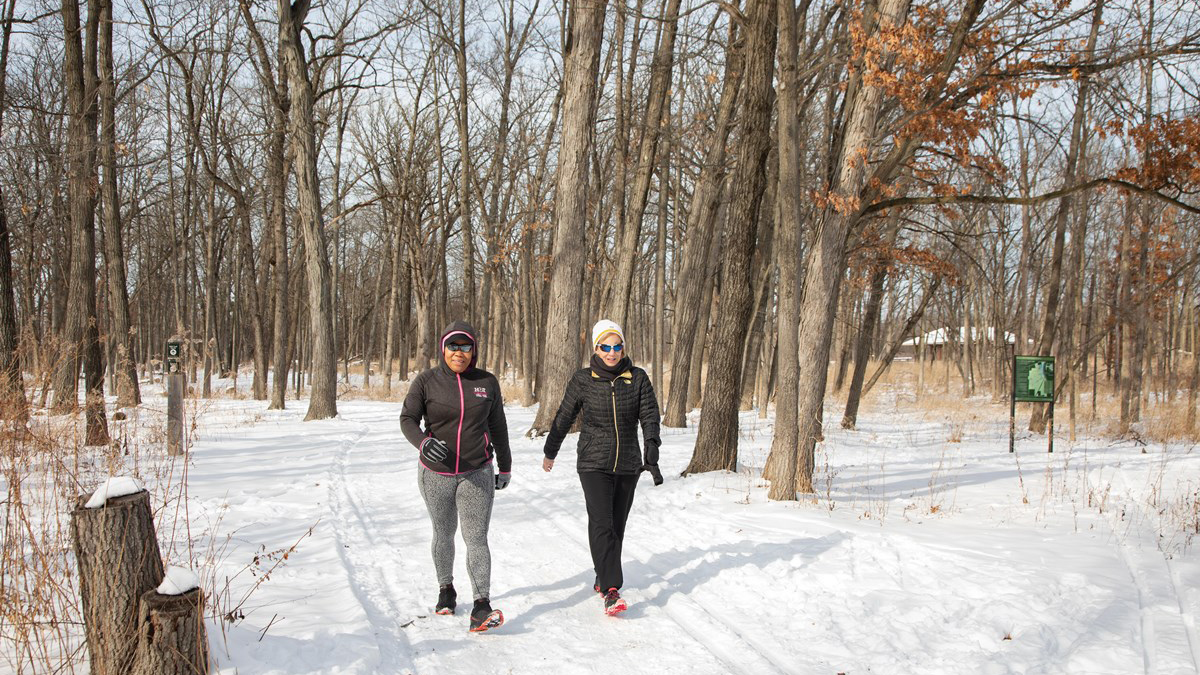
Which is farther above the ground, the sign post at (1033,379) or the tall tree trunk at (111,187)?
the tall tree trunk at (111,187)

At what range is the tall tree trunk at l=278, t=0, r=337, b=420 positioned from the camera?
16.0 meters

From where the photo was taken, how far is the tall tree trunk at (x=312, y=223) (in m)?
16.0

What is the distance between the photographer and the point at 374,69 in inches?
800

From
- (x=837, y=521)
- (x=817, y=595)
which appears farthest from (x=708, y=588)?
(x=837, y=521)

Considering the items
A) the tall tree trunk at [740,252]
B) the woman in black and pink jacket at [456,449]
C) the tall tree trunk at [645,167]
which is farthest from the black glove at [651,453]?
the tall tree trunk at [645,167]

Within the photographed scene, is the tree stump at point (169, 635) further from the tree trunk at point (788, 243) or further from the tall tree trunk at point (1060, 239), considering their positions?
the tall tree trunk at point (1060, 239)

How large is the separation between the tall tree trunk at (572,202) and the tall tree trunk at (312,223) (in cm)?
587

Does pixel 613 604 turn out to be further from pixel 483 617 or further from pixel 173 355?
pixel 173 355

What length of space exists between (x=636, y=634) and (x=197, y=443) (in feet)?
30.4

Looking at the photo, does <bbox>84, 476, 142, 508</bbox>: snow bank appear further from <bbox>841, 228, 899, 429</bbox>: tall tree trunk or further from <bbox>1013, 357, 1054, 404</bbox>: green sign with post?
<bbox>841, 228, 899, 429</bbox>: tall tree trunk

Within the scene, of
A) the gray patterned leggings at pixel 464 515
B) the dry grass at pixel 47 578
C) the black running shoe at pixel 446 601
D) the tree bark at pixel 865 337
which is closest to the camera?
the dry grass at pixel 47 578

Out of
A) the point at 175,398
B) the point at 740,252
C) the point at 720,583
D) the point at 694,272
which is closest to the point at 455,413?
the point at 720,583

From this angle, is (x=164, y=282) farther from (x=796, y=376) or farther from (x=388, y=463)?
(x=796, y=376)

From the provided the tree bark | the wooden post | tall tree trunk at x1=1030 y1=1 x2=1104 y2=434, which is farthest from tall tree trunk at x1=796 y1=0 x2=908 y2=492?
tall tree trunk at x1=1030 y1=1 x2=1104 y2=434
